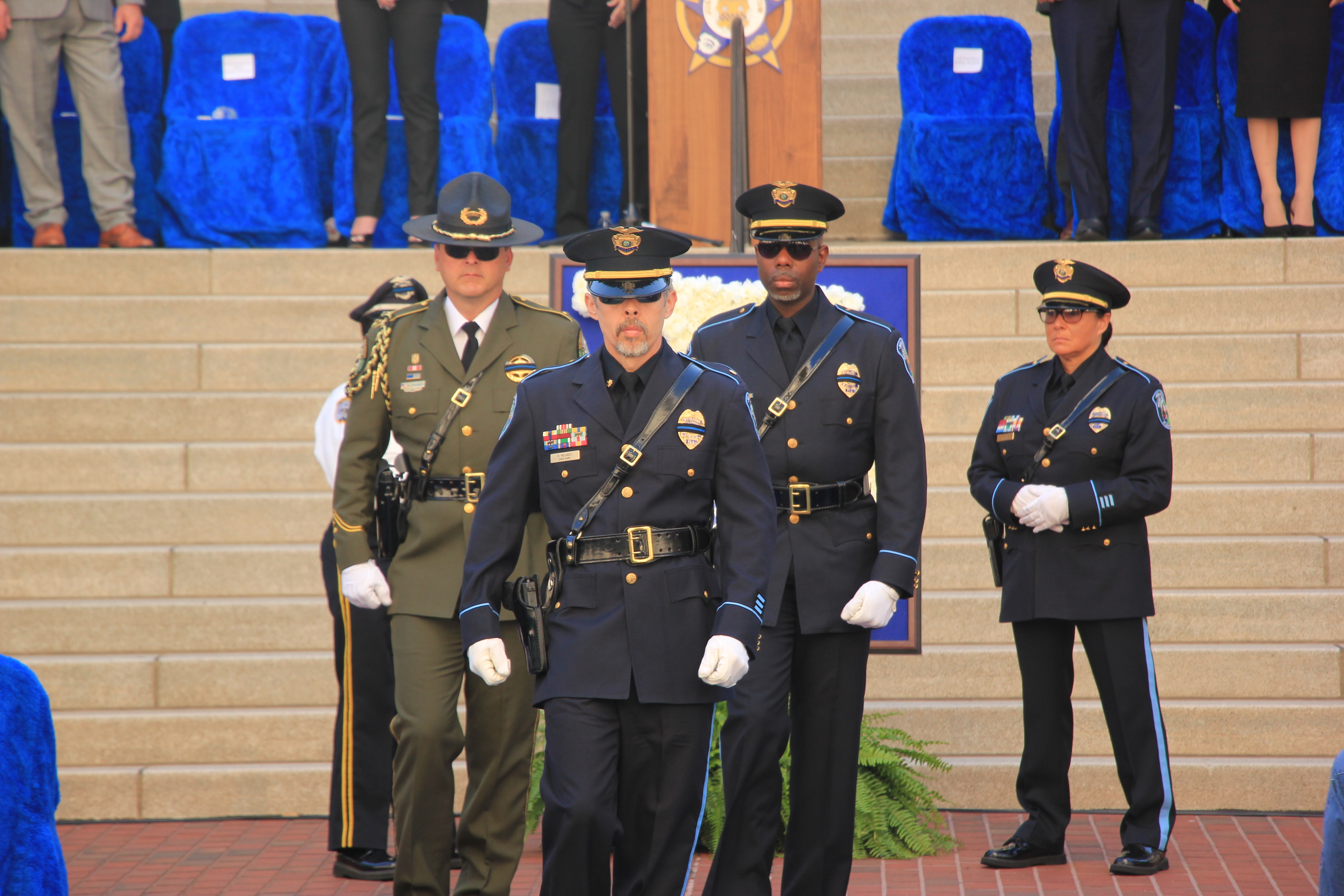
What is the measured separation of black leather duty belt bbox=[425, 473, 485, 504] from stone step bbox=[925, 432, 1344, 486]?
329 cm

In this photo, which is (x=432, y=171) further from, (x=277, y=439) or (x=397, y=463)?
(x=397, y=463)

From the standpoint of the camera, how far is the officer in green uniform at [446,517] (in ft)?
14.7

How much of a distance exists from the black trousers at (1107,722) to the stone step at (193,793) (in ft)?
7.29

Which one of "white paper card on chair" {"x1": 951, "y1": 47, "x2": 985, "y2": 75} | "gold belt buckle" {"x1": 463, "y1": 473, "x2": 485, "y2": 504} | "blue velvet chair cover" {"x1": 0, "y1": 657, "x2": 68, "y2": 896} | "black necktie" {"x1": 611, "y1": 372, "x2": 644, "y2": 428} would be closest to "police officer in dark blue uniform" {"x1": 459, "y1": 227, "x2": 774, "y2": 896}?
"black necktie" {"x1": 611, "y1": 372, "x2": 644, "y2": 428}

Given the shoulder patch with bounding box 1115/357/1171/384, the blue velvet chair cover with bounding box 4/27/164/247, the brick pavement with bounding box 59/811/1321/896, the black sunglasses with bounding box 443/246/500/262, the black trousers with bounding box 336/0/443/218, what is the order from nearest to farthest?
the black sunglasses with bounding box 443/246/500/262 < the brick pavement with bounding box 59/811/1321/896 < the shoulder patch with bounding box 1115/357/1171/384 < the black trousers with bounding box 336/0/443/218 < the blue velvet chair cover with bounding box 4/27/164/247

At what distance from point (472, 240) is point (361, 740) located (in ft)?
5.80

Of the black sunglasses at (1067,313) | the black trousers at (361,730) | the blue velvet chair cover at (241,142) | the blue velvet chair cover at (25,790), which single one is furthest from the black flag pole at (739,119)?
the blue velvet chair cover at (25,790)

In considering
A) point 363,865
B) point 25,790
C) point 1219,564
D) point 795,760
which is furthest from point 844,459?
point 1219,564

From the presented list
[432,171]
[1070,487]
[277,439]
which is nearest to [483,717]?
[1070,487]

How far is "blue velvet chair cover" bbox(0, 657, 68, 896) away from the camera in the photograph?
8.84ft

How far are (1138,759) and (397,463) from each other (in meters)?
2.71

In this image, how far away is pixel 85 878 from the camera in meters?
5.30

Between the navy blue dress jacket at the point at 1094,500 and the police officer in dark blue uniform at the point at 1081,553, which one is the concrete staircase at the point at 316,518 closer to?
the police officer in dark blue uniform at the point at 1081,553

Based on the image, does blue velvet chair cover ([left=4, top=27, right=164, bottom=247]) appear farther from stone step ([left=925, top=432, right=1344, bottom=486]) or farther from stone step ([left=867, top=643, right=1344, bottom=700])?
stone step ([left=867, top=643, right=1344, bottom=700])
